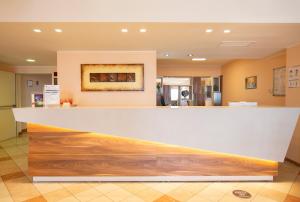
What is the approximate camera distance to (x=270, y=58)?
16.3 feet

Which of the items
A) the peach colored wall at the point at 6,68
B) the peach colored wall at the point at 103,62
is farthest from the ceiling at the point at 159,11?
the peach colored wall at the point at 6,68

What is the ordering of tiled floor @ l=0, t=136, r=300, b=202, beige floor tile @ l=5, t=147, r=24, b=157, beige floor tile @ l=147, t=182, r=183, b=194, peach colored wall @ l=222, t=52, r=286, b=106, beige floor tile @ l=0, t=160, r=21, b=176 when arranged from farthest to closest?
peach colored wall @ l=222, t=52, r=286, b=106 < beige floor tile @ l=5, t=147, r=24, b=157 < beige floor tile @ l=0, t=160, r=21, b=176 < beige floor tile @ l=147, t=182, r=183, b=194 < tiled floor @ l=0, t=136, r=300, b=202

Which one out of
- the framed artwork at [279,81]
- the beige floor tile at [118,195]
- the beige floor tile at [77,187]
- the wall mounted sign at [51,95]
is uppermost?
the framed artwork at [279,81]

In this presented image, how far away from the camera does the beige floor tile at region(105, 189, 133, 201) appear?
105 inches

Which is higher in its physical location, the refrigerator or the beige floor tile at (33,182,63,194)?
the refrigerator

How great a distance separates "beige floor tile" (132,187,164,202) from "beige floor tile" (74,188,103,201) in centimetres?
58

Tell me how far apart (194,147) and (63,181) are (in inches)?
83.6

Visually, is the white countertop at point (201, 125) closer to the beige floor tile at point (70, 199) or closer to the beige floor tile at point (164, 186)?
the beige floor tile at point (164, 186)

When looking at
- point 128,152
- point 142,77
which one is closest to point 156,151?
point 128,152

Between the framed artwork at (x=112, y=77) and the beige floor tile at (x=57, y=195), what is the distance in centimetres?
223

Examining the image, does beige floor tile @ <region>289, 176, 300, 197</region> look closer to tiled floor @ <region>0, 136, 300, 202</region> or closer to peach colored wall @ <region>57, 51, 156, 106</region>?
tiled floor @ <region>0, 136, 300, 202</region>

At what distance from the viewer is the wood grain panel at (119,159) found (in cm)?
306

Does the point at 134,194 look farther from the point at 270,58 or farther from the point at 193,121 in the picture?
the point at 270,58

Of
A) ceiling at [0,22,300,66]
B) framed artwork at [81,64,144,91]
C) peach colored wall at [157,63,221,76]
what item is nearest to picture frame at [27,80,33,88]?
ceiling at [0,22,300,66]
